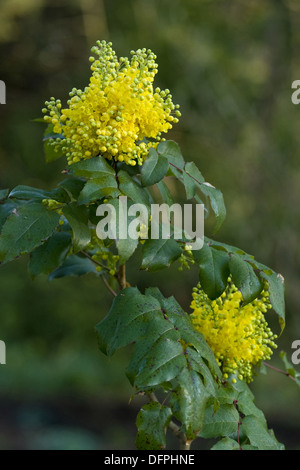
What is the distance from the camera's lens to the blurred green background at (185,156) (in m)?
4.22

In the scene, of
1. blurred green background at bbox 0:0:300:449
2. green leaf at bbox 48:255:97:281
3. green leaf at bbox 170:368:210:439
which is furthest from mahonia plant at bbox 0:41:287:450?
blurred green background at bbox 0:0:300:449

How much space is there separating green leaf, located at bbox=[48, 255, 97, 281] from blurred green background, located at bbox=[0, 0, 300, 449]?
2933mm

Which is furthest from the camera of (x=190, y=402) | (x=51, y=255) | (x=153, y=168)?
(x=51, y=255)

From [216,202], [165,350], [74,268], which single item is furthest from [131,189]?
[74,268]

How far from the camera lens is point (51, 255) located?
3.46 ft

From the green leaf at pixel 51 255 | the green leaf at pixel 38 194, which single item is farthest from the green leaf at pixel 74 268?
the green leaf at pixel 38 194

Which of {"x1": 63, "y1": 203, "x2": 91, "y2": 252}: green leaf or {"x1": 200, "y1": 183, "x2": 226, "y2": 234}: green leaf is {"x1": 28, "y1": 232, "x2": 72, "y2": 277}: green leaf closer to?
{"x1": 63, "y1": 203, "x2": 91, "y2": 252}: green leaf

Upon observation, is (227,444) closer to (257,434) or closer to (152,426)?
(257,434)

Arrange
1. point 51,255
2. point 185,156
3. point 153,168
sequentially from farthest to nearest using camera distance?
point 185,156
point 51,255
point 153,168

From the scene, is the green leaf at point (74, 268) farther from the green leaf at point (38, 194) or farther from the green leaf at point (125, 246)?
the green leaf at point (125, 246)

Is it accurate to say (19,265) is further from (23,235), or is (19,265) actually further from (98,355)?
(23,235)

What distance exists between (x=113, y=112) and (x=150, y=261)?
0.87ft

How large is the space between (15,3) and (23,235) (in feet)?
14.4

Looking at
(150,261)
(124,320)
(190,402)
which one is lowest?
(190,402)
